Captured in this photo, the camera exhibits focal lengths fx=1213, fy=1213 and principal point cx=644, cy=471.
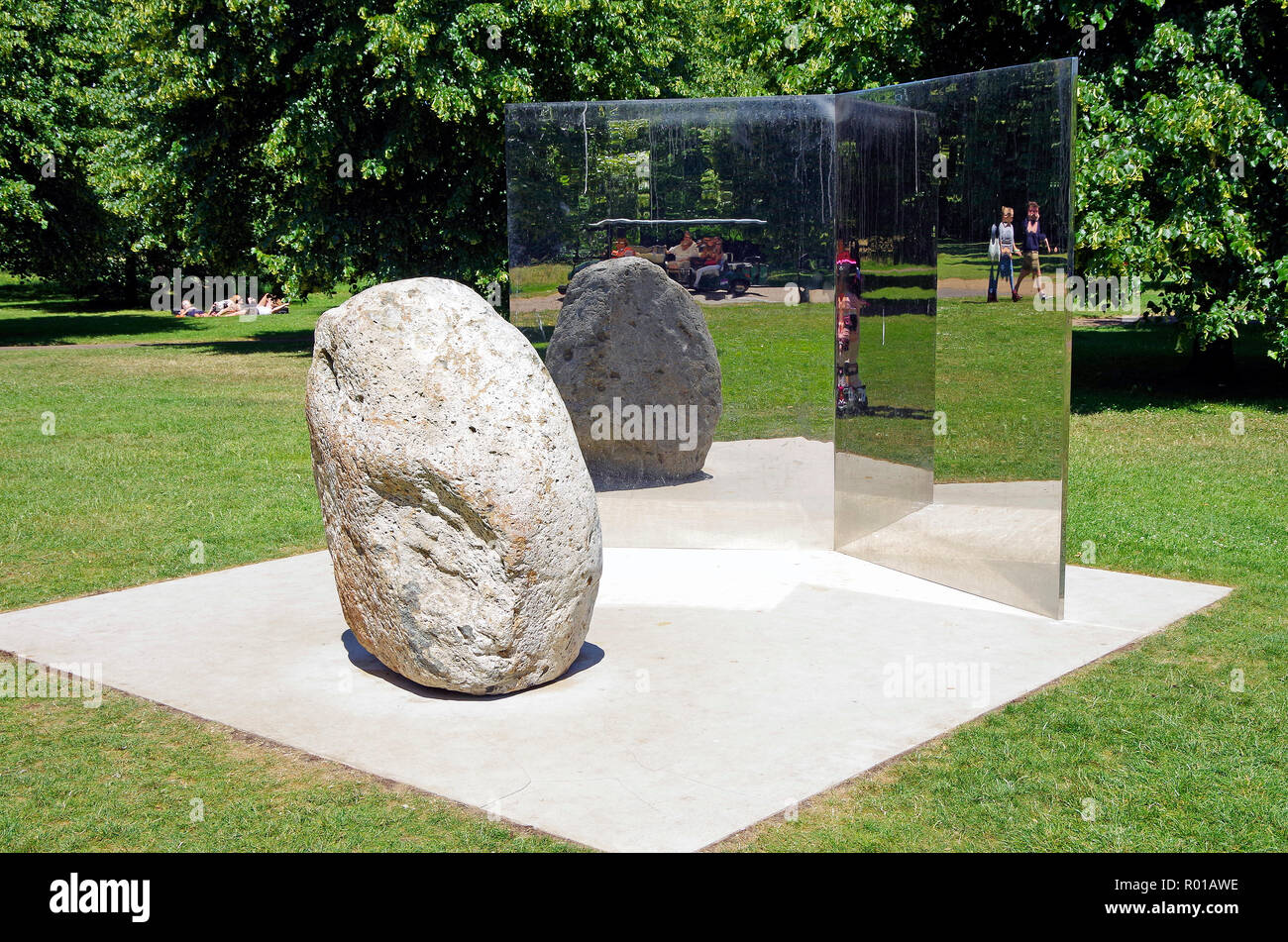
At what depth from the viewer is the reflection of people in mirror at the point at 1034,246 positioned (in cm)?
799

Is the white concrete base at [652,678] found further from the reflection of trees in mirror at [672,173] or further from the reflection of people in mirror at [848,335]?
the reflection of trees in mirror at [672,173]

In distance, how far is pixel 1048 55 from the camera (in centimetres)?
1792

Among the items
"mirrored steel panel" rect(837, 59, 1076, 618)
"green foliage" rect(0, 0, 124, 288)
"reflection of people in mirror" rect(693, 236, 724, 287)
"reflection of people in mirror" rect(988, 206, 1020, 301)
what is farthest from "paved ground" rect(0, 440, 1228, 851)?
"green foliage" rect(0, 0, 124, 288)

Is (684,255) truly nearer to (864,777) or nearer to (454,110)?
(864,777)

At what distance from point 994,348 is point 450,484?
4.33 m

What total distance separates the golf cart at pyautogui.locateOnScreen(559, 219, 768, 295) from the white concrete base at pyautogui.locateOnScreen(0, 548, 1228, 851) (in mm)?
2405

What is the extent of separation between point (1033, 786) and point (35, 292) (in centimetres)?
5417

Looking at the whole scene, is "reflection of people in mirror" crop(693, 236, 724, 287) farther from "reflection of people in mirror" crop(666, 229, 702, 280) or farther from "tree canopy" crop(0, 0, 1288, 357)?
"tree canopy" crop(0, 0, 1288, 357)

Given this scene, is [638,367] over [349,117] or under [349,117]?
under

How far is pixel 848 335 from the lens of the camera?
10.1 meters

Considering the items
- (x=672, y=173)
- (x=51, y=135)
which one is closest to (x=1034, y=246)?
(x=672, y=173)

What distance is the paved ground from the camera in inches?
223

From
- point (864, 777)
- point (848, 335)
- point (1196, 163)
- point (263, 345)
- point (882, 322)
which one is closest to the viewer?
point (864, 777)
